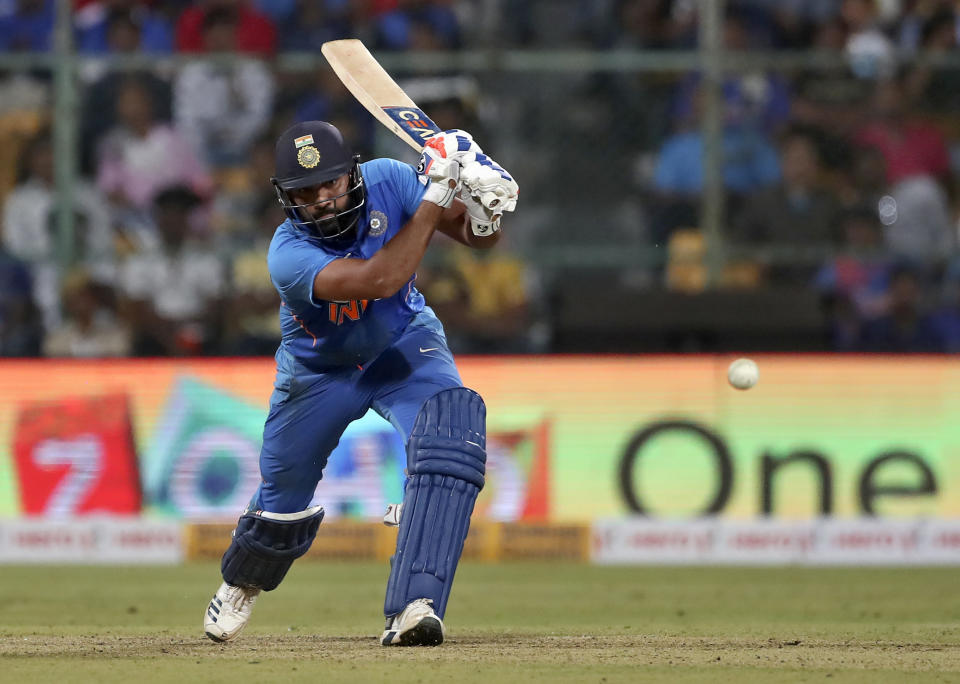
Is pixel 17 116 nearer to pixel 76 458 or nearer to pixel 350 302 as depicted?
pixel 76 458

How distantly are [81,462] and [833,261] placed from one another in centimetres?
471

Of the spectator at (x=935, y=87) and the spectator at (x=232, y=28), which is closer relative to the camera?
the spectator at (x=935, y=87)

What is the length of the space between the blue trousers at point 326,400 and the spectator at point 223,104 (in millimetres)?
5104

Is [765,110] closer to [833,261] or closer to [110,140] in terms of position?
[833,261]

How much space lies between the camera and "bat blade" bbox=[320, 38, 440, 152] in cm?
554

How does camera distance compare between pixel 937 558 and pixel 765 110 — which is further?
pixel 765 110

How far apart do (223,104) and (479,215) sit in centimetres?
556

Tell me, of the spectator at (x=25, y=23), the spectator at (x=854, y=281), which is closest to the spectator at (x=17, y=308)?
the spectator at (x=25, y=23)

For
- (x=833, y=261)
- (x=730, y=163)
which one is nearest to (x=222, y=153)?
(x=730, y=163)

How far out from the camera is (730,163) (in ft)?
33.0

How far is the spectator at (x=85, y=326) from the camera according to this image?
975 cm

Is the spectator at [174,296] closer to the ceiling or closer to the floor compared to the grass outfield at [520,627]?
closer to the ceiling

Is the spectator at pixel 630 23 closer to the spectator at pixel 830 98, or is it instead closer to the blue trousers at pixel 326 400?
the spectator at pixel 830 98

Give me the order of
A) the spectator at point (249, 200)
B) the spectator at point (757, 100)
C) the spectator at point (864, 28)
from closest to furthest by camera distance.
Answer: the spectator at point (757, 100)
the spectator at point (249, 200)
the spectator at point (864, 28)
